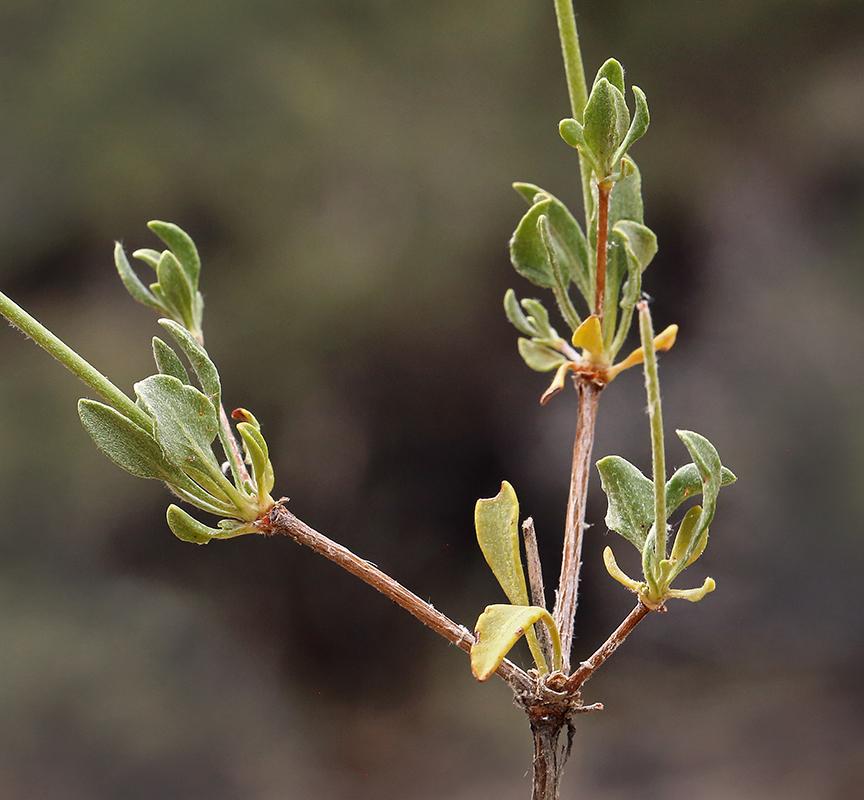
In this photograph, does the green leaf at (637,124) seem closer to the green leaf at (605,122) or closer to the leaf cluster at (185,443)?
the green leaf at (605,122)

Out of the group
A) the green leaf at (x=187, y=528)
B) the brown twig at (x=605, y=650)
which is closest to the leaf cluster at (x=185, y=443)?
the green leaf at (x=187, y=528)

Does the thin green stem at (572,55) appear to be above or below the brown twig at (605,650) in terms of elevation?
above

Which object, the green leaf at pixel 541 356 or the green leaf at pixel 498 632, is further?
the green leaf at pixel 541 356

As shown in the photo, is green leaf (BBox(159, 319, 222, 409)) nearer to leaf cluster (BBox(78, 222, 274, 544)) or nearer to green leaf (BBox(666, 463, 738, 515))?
leaf cluster (BBox(78, 222, 274, 544))

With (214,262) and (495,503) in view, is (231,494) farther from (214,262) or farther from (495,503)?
(214,262)

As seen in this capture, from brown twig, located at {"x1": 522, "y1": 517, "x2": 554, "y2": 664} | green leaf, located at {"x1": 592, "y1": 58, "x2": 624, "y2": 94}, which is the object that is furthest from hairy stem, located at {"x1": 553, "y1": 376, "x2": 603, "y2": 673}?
green leaf, located at {"x1": 592, "y1": 58, "x2": 624, "y2": 94}

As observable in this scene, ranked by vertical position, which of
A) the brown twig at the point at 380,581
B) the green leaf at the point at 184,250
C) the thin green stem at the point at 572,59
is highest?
the thin green stem at the point at 572,59

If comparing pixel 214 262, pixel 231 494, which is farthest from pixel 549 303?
pixel 231 494
